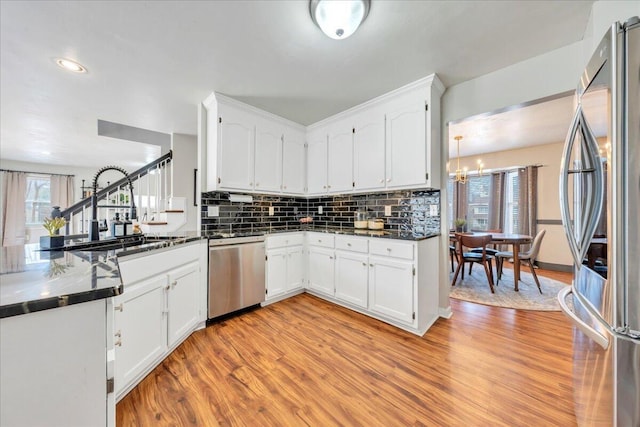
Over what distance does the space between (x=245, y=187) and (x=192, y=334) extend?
1.57 meters

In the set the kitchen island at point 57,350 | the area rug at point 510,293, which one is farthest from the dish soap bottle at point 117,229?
the area rug at point 510,293

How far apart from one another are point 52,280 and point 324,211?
317 centimetres

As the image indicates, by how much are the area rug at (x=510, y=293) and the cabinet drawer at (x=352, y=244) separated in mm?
1638

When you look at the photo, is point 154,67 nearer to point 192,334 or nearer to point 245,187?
point 245,187

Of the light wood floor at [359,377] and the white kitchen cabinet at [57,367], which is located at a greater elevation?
the white kitchen cabinet at [57,367]

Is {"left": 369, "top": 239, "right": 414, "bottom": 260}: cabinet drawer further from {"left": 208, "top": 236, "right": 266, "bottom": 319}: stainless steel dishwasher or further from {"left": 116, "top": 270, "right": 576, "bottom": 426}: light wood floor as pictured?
{"left": 208, "top": 236, "right": 266, "bottom": 319}: stainless steel dishwasher

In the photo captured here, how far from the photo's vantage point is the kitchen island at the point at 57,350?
0.54 m

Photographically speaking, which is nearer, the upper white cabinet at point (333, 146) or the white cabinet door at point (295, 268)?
the upper white cabinet at point (333, 146)

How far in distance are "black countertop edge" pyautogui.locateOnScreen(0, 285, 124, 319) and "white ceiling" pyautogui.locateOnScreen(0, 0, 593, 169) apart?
171 cm

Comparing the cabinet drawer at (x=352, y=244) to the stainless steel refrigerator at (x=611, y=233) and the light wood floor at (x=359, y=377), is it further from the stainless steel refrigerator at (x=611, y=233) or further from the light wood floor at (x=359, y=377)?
the stainless steel refrigerator at (x=611, y=233)

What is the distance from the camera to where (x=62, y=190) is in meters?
6.36

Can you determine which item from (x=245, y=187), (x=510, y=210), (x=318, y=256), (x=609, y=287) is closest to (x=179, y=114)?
(x=245, y=187)

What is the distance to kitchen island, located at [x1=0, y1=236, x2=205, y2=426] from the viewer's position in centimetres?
54

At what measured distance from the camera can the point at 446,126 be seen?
2.59 meters
